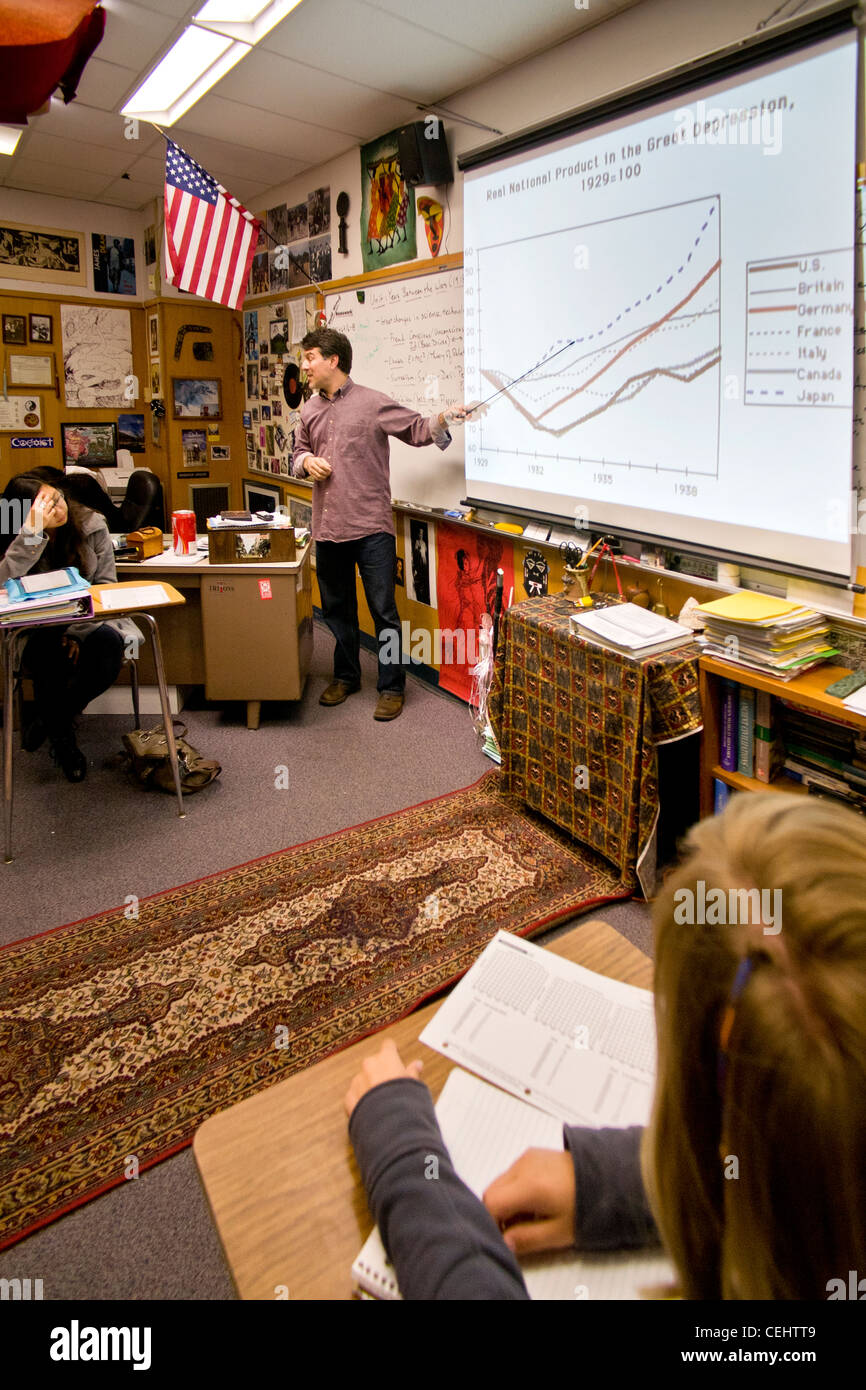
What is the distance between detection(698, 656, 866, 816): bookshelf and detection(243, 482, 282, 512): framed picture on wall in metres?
4.12

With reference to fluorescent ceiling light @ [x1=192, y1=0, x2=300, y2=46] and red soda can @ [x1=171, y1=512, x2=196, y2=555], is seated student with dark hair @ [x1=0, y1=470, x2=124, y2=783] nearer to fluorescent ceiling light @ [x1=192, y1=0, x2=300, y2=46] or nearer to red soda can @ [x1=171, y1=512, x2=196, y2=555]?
red soda can @ [x1=171, y1=512, x2=196, y2=555]

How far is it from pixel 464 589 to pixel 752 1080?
336cm

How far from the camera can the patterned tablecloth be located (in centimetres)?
220

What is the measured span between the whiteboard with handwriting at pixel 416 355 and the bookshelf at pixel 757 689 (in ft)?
5.75

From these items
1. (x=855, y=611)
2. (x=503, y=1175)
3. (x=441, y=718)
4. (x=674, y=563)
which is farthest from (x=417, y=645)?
(x=503, y=1175)

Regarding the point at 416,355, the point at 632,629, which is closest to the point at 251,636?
the point at 416,355

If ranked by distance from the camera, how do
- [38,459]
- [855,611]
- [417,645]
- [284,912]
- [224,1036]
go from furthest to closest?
1. [38,459]
2. [417,645]
3. [284,912]
4. [855,611]
5. [224,1036]

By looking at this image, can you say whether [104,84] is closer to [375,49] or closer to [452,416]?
[375,49]

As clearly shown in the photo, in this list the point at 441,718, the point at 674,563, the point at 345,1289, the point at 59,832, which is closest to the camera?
the point at 345,1289

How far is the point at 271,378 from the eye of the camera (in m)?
5.47

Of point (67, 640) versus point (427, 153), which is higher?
point (427, 153)

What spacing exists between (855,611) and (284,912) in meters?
1.72
